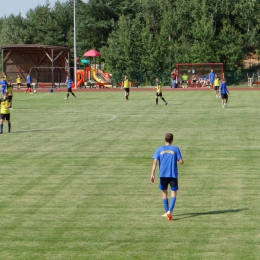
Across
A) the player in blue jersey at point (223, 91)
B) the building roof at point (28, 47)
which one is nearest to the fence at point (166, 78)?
the building roof at point (28, 47)

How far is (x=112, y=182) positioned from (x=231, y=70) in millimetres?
71249

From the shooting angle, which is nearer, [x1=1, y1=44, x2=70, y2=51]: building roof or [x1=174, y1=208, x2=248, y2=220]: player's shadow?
[x1=174, y1=208, x2=248, y2=220]: player's shadow

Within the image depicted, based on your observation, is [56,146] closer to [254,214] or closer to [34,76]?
[254,214]

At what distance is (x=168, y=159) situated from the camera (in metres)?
15.1

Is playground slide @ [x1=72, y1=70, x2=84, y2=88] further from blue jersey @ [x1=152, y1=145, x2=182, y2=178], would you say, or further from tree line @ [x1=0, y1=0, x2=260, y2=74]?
blue jersey @ [x1=152, y1=145, x2=182, y2=178]

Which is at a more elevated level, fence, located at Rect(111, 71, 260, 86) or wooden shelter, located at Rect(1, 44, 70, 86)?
wooden shelter, located at Rect(1, 44, 70, 86)

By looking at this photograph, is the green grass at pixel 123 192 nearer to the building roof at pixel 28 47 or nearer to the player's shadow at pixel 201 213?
the player's shadow at pixel 201 213

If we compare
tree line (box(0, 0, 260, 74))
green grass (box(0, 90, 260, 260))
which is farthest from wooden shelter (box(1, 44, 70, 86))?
green grass (box(0, 90, 260, 260))

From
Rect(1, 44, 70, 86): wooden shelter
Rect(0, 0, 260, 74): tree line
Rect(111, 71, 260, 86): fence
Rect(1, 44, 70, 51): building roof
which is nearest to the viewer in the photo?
Rect(1, 44, 70, 51): building roof

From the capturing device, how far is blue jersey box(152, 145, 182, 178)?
15.1m

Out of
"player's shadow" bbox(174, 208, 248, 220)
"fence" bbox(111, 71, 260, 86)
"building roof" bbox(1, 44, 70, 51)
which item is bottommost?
"player's shadow" bbox(174, 208, 248, 220)

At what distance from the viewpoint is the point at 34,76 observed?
8881cm

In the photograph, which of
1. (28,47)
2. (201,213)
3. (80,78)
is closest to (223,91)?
(201,213)

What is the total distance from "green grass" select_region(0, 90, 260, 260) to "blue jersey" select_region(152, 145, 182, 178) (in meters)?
1.11
